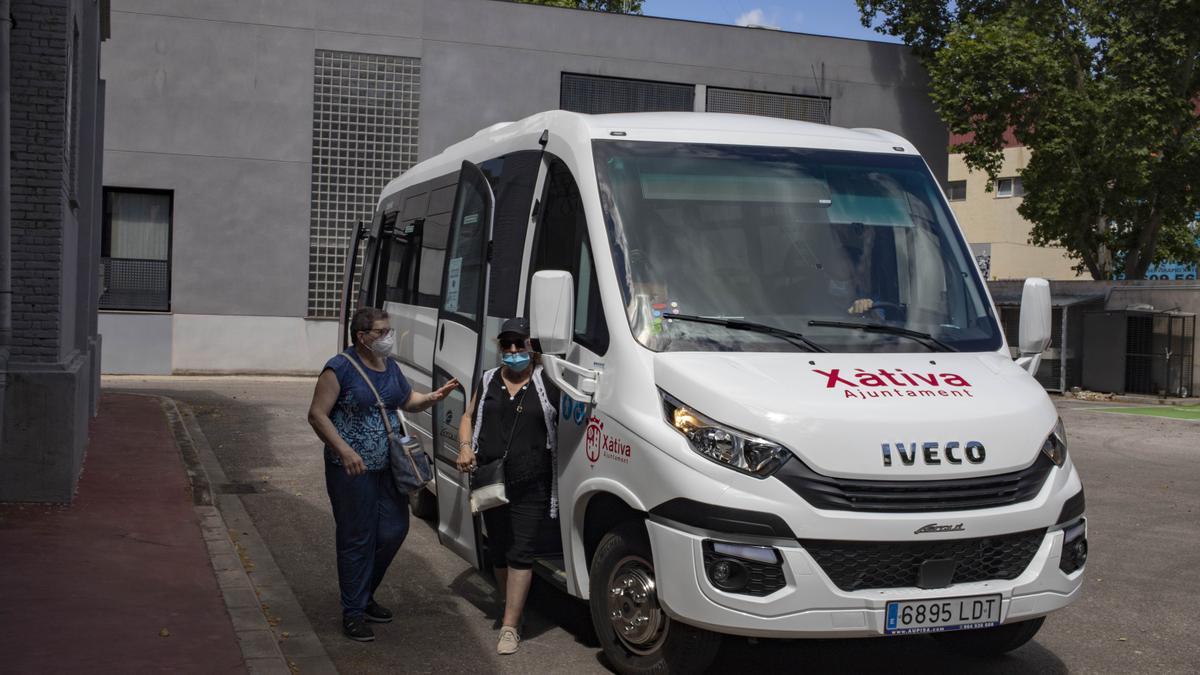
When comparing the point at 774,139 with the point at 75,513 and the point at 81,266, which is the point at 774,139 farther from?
the point at 81,266

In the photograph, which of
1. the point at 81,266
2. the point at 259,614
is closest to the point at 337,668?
the point at 259,614

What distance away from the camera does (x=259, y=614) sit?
698 cm

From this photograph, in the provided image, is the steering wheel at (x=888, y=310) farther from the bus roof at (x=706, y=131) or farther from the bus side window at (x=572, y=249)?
the bus side window at (x=572, y=249)

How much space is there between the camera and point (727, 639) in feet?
21.7

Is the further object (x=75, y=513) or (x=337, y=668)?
(x=75, y=513)

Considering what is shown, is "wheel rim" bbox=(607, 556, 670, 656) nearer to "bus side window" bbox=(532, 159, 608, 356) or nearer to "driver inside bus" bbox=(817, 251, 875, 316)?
"bus side window" bbox=(532, 159, 608, 356)

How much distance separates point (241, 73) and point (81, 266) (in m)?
12.4

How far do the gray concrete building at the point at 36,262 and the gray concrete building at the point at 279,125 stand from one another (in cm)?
1512

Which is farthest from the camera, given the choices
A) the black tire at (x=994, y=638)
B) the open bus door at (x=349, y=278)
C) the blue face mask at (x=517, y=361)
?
the open bus door at (x=349, y=278)

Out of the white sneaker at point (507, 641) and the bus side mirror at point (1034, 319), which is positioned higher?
the bus side mirror at point (1034, 319)

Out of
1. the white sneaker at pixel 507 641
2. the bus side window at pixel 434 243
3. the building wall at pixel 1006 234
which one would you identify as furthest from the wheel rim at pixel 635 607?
the building wall at pixel 1006 234

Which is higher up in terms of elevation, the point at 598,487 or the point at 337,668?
the point at 598,487

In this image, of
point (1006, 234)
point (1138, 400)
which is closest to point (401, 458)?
→ point (1138, 400)

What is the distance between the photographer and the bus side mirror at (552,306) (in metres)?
6.06
